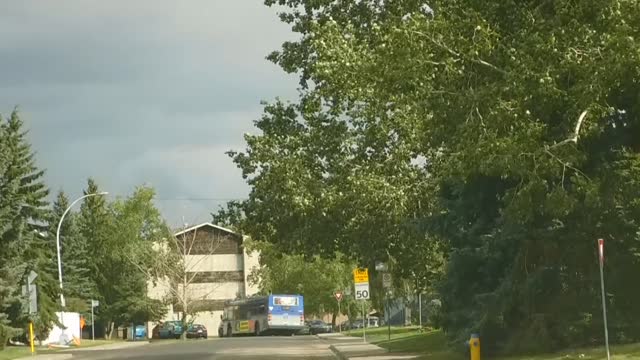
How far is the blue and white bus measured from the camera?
7456cm

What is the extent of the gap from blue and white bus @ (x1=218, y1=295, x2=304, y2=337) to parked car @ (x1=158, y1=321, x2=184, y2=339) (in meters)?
5.14

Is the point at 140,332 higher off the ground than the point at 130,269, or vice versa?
the point at 130,269

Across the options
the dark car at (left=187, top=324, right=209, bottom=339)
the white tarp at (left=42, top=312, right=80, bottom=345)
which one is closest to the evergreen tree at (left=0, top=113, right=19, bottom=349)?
the white tarp at (left=42, top=312, right=80, bottom=345)

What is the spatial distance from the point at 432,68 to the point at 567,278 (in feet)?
23.1

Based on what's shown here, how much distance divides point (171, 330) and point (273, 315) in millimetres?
9051

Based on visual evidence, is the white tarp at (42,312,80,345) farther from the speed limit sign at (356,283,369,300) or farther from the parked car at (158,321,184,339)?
the speed limit sign at (356,283,369,300)

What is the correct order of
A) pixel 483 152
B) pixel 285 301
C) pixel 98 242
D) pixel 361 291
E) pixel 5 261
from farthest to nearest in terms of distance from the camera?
pixel 98 242
pixel 285 301
pixel 5 261
pixel 361 291
pixel 483 152

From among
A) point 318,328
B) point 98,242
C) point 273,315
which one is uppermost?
point 98,242

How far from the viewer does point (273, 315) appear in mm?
74625

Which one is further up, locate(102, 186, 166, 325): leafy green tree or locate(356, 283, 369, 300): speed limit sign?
locate(102, 186, 166, 325): leafy green tree

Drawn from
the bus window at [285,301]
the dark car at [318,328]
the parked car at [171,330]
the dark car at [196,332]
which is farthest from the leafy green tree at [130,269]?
the bus window at [285,301]

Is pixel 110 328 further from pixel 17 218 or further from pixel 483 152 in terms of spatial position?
pixel 483 152

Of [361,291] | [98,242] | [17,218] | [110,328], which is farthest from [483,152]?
[98,242]

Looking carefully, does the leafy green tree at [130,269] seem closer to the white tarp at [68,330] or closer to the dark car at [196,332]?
the dark car at [196,332]
